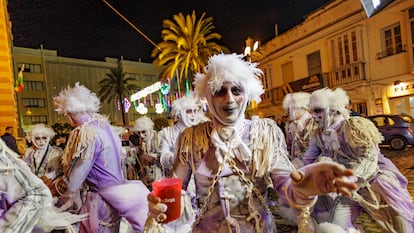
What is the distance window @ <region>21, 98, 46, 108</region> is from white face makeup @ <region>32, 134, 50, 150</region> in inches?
1903

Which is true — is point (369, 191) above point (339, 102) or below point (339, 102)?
below

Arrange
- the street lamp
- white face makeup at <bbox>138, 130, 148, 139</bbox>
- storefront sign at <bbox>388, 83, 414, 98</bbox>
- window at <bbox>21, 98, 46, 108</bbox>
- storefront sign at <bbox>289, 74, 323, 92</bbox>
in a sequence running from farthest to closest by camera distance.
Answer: window at <bbox>21, 98, 46, 108</bbox> → storefront sign at <bbox>289, 74, 323, 92</bbox> → storefront sign at <bbox>388, 83, 414, 98</bbox> → the street lamp → white face makeup at <bbox>138, 130, 148, 139</bbox>

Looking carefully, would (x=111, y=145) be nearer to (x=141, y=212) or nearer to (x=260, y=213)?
(x=141, y=212)

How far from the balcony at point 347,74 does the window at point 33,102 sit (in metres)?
42.8

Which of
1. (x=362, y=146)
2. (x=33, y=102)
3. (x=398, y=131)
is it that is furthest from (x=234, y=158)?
(x=33, y=102)

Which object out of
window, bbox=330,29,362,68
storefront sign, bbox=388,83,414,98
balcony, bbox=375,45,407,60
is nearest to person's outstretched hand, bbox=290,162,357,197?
storefront sign, bbox=388,83,414,98

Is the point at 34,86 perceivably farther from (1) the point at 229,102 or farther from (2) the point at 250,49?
(1) the point at 229,102

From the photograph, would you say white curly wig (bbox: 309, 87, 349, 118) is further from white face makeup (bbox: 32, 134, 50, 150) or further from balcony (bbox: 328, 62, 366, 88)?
balcony (bbox: 328, 62, 366, 88)

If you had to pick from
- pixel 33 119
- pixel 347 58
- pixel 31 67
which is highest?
pixel 31 67

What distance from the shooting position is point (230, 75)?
83.7 inches

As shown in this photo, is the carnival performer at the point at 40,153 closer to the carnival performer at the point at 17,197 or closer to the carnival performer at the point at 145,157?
the carnival performer at the point at 145,157

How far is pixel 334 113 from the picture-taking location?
14.5ft

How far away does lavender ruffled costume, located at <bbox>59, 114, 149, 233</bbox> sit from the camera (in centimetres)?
349

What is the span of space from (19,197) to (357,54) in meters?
22.2
